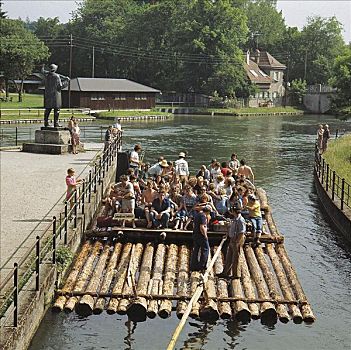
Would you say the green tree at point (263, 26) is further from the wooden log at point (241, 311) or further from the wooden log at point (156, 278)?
the wooden log at point (241, 311)

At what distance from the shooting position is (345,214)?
22156 mm

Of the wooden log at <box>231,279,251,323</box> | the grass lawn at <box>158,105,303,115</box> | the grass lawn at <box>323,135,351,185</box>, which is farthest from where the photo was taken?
the grass lawn at <box>158,105,303,115</box>

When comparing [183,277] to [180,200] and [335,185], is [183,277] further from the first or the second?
[335,185]

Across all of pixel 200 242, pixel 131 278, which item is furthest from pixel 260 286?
pixel 131 278

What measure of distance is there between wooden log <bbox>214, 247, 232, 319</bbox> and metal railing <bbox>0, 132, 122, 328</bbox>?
354 centimetres

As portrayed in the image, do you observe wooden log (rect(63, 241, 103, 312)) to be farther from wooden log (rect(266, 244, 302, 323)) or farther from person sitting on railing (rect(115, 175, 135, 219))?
wooden log (rect(266, 244, 302, 323))

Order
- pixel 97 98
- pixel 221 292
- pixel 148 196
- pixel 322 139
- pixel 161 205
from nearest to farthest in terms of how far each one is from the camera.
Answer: pixel 221 292, pixel 161 205, pixel 148 196, pixel 322 139, pixel 97 98

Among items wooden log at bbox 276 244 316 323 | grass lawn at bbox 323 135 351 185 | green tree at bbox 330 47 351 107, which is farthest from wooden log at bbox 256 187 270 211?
green tree at bbox 330 47 351 107

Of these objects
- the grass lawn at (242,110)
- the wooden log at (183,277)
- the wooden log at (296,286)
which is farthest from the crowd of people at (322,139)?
the grass lawn at (242,110)

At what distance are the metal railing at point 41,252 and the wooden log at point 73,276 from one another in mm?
613

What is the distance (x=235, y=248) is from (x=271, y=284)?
3.68ft

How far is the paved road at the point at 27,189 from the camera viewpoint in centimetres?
1726

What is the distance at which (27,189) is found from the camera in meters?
23.2

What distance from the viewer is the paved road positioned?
56.6 ft
